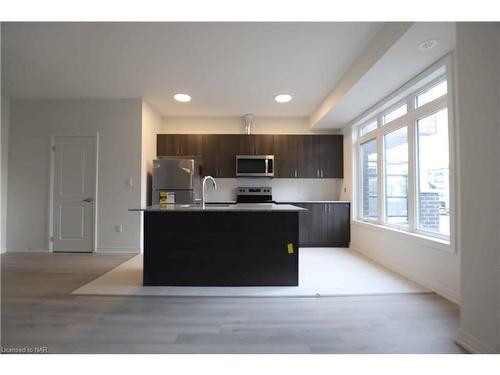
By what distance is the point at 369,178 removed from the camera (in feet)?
14.7

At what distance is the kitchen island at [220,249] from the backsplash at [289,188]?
8.56 ft

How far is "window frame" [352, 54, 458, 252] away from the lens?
249cm

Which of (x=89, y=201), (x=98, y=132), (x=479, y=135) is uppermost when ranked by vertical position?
(x=98, y=132)

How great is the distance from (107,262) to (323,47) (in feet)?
12.5

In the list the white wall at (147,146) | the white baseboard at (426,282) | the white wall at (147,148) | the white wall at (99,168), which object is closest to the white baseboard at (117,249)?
the white wall at (99,168)

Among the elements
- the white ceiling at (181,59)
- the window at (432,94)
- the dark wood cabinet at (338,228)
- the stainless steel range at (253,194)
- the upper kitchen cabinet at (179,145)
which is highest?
the white ceiling at (181,59)

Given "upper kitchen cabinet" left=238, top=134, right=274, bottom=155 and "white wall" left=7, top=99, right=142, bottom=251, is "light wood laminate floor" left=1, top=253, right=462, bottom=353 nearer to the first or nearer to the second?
"white wall" left=7, top=99, right=142, bottom=251

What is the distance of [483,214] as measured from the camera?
1.55 meters

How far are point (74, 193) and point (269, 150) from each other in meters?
3.43

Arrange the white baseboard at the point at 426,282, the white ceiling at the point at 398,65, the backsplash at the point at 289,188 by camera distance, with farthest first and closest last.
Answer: the backsplash at the point at 289,188
the white baseboard at the point at 426,282
the white ceiling at the point at 398,65

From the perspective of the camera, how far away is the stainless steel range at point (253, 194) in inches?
209
